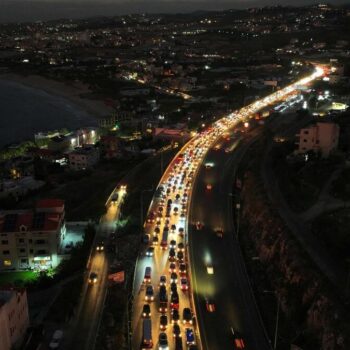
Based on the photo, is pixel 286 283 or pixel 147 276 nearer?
pixel 286 283

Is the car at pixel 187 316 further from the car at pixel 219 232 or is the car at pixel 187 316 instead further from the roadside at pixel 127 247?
the car at pixel 219 232

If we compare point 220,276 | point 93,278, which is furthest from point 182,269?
point 93,278

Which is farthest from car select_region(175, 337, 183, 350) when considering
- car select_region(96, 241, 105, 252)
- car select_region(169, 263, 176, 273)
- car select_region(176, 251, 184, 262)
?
car select_region(96, 241, 105, 252)

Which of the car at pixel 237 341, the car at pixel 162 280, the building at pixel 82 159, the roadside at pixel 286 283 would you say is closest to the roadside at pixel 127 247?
the car at pixel 162 280

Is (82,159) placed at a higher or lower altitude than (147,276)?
lower

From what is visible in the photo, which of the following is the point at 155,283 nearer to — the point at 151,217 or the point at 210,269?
the point at 210,269

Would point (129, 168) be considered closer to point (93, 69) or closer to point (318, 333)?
point (318, 333)

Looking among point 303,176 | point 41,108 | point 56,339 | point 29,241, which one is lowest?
point 41,108
